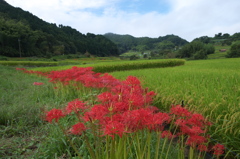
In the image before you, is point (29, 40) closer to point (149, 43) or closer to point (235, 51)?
point (235, 51)

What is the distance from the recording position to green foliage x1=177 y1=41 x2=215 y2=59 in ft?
135

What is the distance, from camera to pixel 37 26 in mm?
49062

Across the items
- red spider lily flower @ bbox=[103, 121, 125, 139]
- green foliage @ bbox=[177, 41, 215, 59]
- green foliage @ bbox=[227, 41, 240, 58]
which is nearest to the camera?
red spider lily flower @ bbox=[103, 121, 125, 139]

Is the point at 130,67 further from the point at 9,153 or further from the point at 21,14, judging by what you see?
the point at 21,14

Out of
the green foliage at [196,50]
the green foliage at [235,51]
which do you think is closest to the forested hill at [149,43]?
the green foliage at [196,50]

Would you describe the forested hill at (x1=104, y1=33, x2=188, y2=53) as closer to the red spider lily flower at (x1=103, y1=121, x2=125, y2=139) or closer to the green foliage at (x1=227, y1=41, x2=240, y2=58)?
the green foliage at (x1=227, y1=41, x2=240, y2=58)

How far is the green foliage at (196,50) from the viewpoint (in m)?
41.1

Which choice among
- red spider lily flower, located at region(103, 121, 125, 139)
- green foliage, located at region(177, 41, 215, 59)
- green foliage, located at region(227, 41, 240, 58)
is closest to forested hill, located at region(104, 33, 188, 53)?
green foliage, located at region(177, 41, 215, 59)

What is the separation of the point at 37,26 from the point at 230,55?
171 feet

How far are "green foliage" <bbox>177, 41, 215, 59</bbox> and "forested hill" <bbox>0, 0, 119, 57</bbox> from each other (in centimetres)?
3347

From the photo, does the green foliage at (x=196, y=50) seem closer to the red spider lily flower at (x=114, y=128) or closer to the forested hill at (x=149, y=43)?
the forested hill at (x=149, y=43)

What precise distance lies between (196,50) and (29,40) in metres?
46.4

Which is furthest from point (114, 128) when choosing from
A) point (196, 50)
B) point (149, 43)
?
point (149, 43)

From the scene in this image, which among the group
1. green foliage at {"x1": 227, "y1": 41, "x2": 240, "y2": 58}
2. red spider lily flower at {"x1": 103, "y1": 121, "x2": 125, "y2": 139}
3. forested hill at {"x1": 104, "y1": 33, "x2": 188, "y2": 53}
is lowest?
red spider lily flower at {"x1": 103, "y1": 121, "x2": 125, "y2": 139}
